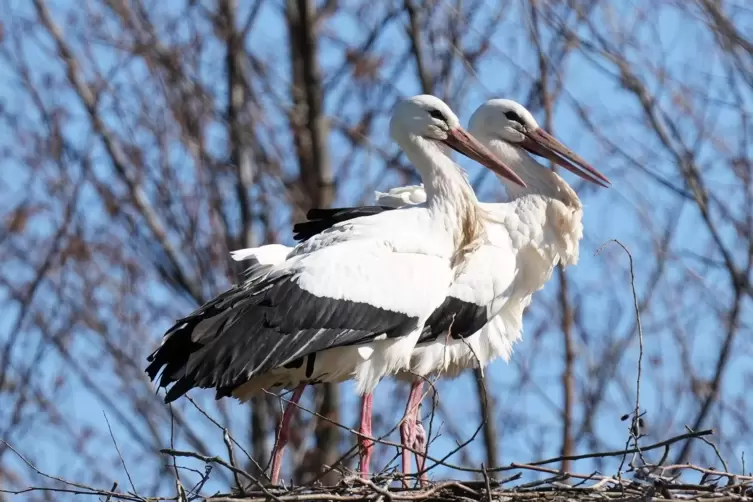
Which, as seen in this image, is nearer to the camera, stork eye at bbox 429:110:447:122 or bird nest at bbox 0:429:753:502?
bird nest at bbox 0:429:753:502

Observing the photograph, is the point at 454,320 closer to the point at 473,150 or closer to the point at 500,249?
the point at 500,249

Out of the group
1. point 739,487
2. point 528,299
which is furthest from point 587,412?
point 739,487

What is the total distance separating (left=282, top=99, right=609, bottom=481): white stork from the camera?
8961mm

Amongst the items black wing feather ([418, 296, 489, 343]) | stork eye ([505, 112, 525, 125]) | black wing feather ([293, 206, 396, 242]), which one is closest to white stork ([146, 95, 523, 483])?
black wing feather ([418, 296, 489, 343])

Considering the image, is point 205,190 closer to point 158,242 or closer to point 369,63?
point 158,242

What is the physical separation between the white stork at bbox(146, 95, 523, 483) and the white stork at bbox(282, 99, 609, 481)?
22 cm

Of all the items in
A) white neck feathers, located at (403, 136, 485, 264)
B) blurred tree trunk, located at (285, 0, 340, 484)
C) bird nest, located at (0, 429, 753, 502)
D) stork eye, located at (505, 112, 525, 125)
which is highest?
blurred tree trunk, located at (285, 0, 340, 484)

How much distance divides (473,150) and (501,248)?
0.66 m

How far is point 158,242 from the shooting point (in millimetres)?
15148

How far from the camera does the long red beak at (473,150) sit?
30.9 ft

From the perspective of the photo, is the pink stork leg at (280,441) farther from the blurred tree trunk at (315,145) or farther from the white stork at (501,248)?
the blurred tree trunk at (315,145)

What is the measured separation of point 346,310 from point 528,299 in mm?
1605

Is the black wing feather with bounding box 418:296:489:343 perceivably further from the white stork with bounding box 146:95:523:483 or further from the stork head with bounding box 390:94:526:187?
the stork head with bounding box 390:94:526:187

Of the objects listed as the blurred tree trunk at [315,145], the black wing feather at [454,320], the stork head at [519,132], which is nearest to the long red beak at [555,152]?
the stork head at [519,132]
